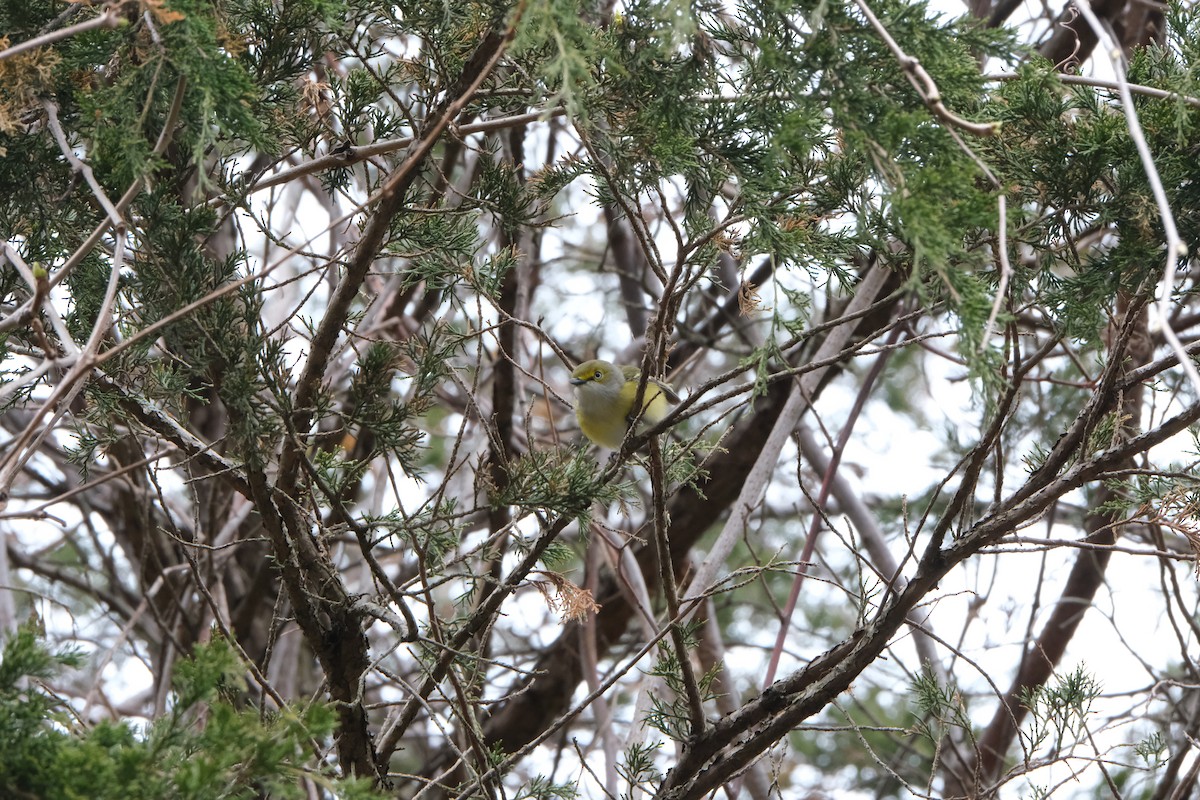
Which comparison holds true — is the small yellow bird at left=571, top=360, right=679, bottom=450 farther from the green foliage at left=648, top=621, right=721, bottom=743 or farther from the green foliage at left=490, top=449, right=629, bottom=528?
the green foliage at left=490, top=449, right=629, bottom=528

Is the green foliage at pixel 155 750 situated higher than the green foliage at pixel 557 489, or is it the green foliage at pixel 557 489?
the green foliage at pixel 557 489

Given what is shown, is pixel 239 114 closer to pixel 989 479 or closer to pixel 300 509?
pixel 300 509

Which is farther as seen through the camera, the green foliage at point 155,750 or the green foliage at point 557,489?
the green foliage at point 557,489

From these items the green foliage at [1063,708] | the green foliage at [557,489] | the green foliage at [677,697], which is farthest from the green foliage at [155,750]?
the green foliage at [1063,708]

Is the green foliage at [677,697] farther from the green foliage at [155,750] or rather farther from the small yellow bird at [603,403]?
the small yellow bird at [603,403]

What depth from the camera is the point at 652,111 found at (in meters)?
2.64

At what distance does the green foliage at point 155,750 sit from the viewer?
6.24 ft

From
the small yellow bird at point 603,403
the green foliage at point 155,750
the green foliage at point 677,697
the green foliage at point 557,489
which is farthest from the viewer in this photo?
the small yellow bird at point 603,403

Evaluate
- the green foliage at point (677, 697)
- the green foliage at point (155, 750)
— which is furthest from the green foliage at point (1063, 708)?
the green foliage at point (155, 750)

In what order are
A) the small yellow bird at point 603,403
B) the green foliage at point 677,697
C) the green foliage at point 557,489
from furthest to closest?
1. the small yellow bird at point 603,403
2. the green foliage at point 677,697
3. the green foliage at point 557,489

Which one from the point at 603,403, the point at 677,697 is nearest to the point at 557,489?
the point at 677,697

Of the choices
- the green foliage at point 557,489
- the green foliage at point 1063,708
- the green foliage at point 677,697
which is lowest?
the green foliage at point 1063,708

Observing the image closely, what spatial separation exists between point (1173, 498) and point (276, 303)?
581 cm

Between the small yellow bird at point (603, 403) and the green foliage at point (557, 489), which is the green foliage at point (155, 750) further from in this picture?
the small yellow bird at point (603, 403)
